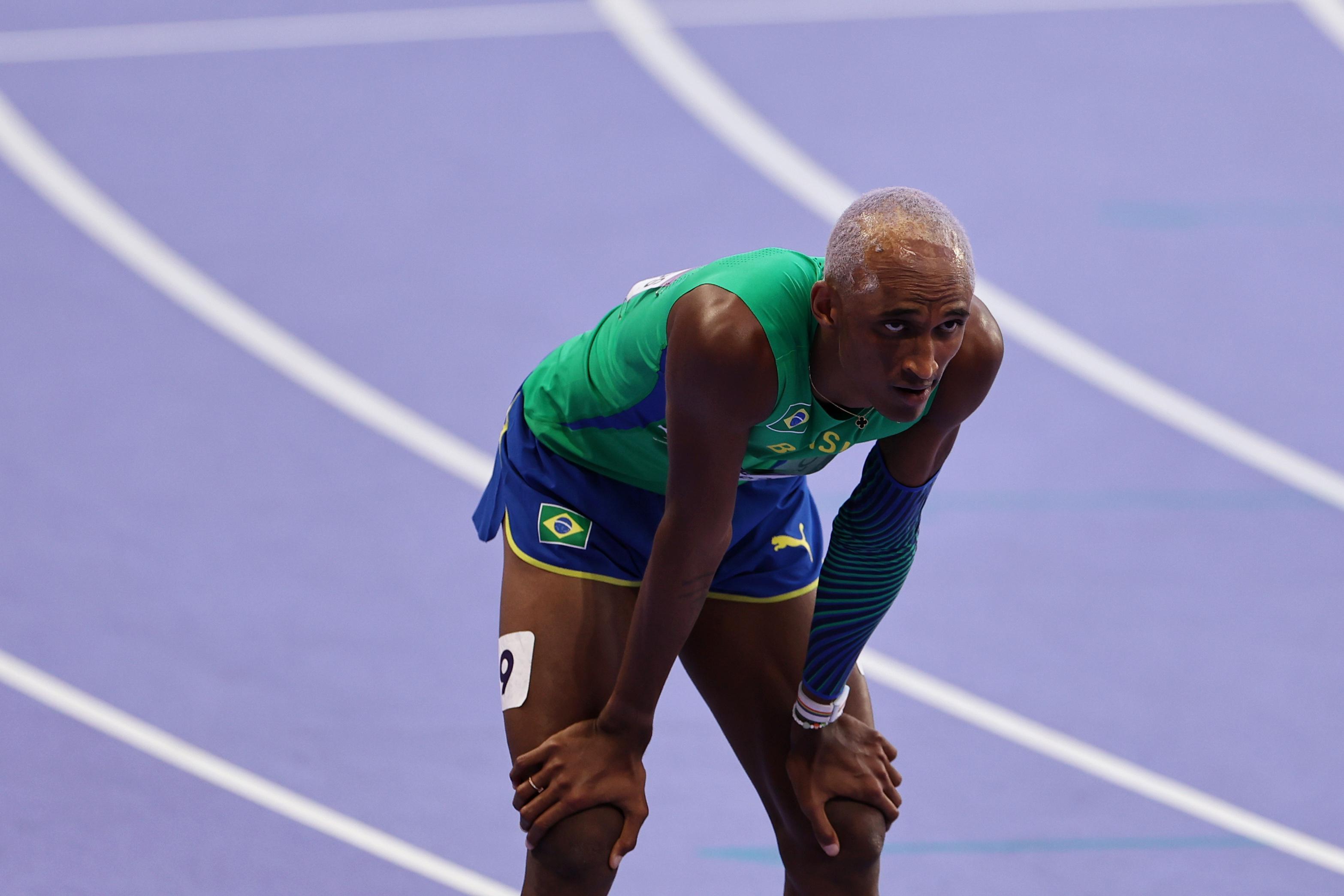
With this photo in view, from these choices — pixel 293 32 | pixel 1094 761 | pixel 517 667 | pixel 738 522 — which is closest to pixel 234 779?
pixel 517 667

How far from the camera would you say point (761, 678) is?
3.47 meters

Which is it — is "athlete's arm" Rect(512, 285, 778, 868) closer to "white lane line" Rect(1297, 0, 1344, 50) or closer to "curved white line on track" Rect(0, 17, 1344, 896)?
"curved white line on track" Rect(0, 17, 1344, 896)

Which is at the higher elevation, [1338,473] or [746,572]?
[746,572]

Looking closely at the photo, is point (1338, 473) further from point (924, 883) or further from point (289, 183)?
point (289, 183)

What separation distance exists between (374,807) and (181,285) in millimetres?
3078

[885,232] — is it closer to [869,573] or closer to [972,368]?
[972,368]

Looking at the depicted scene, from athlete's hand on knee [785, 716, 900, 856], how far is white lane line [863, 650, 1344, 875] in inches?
57.5

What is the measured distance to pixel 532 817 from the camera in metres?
3.16

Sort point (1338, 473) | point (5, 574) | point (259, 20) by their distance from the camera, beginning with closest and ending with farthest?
point (5, 574) < point (1338, 473) < point (259, 20)

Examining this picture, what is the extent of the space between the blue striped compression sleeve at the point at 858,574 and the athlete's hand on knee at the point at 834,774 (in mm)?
126

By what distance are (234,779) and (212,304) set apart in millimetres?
2698

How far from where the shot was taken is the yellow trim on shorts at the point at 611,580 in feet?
11.0

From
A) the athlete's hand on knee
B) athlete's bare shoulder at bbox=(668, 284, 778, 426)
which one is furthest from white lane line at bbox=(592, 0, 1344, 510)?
athlete's bare shoulder at bbox=(668, 284, 778, 426)

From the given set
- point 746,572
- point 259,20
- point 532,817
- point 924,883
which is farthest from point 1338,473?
point 259,20
